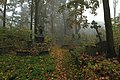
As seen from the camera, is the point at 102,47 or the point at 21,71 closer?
the point at 21,71

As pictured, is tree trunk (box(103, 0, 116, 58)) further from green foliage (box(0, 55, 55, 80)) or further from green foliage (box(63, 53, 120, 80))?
green foliage (box(0, 55, 55, 80))

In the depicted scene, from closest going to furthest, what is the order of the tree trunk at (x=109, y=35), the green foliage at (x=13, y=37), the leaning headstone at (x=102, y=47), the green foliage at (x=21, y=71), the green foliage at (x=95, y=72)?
the green foliage at (x=95, y=72)
the green foliage at (x=21, y=71)
the tree trunk at (x=109, y=35)
the leaning headstone at (x=102, y=47)
the green foliage at (x=13, y=37)

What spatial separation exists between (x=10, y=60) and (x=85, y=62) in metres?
5.90

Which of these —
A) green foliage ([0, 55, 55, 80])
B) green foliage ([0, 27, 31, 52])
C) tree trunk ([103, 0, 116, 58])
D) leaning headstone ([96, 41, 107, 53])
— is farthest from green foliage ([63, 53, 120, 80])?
green foliage ([0, 27, 31, 52])

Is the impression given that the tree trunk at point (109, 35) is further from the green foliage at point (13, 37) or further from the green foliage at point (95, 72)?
the green foliage at point (13, 37)

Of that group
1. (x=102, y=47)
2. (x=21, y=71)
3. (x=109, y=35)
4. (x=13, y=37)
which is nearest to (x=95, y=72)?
(x=21, y=71)

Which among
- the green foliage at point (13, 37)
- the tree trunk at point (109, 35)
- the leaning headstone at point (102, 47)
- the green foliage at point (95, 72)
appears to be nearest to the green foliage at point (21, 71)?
the green foliage at point (95, 72)

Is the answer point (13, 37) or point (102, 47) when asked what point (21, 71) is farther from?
point (13, 37)

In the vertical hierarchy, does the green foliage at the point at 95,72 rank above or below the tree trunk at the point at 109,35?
below

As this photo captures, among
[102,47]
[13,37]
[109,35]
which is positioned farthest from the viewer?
[13,37]

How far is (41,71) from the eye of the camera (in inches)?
422

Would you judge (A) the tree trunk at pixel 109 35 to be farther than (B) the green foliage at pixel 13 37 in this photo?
No

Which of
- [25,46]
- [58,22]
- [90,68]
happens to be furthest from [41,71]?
[58,22]

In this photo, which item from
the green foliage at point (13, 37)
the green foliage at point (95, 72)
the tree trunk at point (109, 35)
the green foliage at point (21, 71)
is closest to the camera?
the green foliage at point (95, 72)
